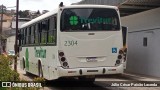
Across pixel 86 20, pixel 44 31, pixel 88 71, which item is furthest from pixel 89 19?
pixel 44 31

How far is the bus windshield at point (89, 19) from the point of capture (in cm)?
1409

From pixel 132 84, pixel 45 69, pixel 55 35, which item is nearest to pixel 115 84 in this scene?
pixel 132 84

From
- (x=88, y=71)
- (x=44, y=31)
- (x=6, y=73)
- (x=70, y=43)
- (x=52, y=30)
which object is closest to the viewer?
(x=6, y=73)

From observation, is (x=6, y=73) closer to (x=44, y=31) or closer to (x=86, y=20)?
(x=86, y=20)

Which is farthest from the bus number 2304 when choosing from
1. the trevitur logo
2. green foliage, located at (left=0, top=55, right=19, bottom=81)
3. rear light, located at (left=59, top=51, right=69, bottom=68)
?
green foliage, located at (left=0, top=55, right=19, bottom=81)

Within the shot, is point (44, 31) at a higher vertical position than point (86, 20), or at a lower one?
lower

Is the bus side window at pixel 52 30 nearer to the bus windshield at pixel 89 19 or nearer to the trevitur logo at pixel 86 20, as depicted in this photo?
the bus windshield at pixel 89 19

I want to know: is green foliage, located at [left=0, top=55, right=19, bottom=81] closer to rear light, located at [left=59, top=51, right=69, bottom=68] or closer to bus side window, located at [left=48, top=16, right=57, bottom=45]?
rear light, located at [left=59, top=51, right=69, bottom=68]

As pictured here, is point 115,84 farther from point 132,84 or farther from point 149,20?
point 149,20

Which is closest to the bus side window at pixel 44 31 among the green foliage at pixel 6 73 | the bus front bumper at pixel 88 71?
the bus front bumper at pixel 88 71

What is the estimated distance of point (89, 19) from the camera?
46.6 feet

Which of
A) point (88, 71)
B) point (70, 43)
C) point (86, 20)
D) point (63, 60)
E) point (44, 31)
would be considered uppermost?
point (86, 20)

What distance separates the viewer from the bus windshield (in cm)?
1409

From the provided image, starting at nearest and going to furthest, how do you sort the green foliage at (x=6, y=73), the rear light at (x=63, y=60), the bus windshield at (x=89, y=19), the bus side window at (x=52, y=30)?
the green foliage at (x=6, y=73), the rear light at (x=63, y=60), the bus windshield at (x=89, y=19), the bus side window at (x=52, y=30)
